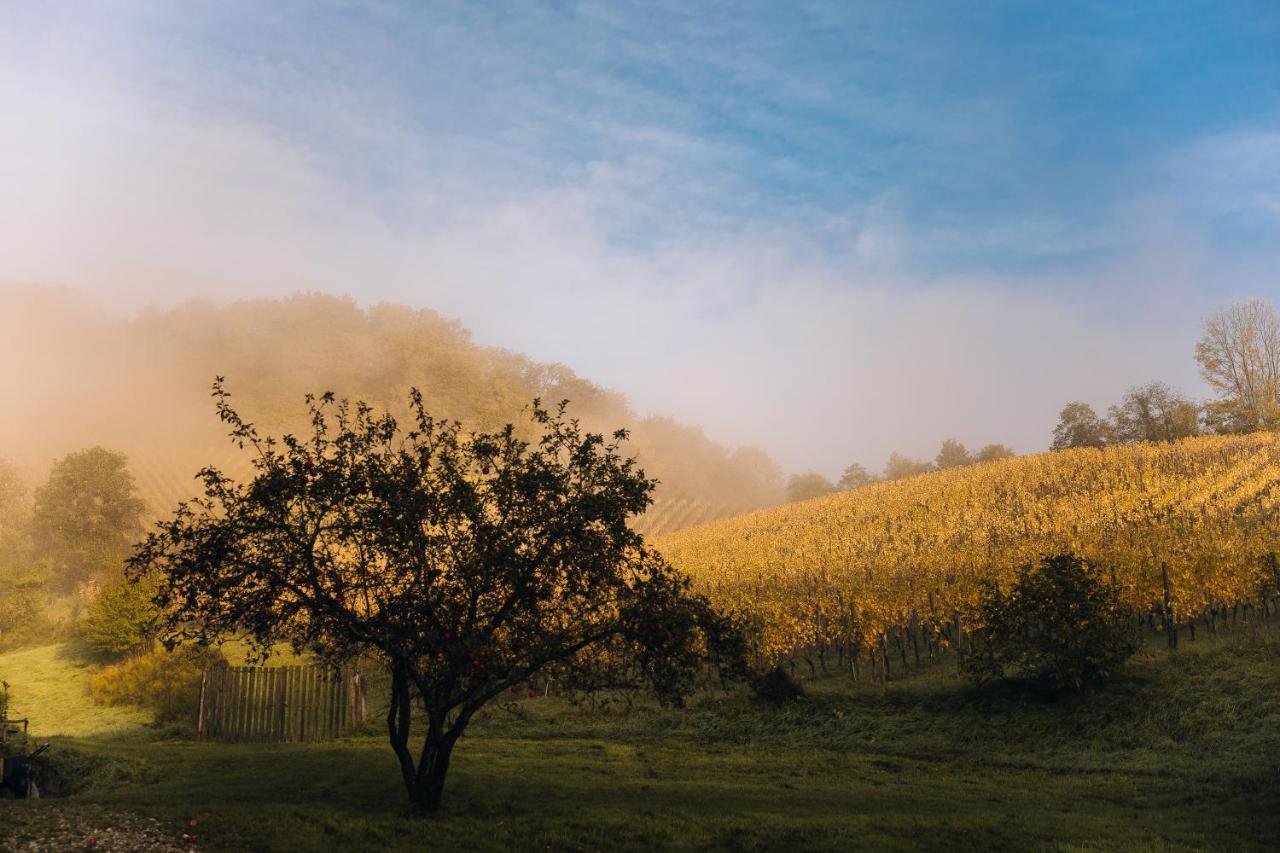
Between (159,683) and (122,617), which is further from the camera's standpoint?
(122,617)

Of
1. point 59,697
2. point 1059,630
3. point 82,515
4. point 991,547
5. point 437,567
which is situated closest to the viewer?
point 437,567

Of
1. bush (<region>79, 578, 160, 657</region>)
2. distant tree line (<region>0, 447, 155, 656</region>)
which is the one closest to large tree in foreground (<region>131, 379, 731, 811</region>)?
bush (<region>79, 578, 160, 657</region>)

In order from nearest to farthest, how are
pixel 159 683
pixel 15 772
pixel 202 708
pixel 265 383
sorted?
pixel 15 772 → pixel 202 708 → pixel 159 683 → pixel 265 383

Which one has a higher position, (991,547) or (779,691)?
(991,547)

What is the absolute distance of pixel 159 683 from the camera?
36438mm

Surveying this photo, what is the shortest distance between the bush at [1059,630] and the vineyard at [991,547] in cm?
499

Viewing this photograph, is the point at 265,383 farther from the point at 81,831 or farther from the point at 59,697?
the point at 81,831

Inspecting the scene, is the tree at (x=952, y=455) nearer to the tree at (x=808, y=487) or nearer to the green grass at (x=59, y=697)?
the tree at (x=808, y=487)

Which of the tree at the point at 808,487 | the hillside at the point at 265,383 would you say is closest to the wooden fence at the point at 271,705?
the hillside at the point at 265,383

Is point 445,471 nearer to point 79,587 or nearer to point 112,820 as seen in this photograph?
point 112,820

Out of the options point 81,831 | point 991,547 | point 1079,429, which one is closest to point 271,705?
point 81,831

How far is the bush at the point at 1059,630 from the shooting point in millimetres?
28578

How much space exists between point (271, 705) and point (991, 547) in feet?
137

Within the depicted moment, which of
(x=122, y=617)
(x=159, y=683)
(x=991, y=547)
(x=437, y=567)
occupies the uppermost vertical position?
(x=991, y=547)
